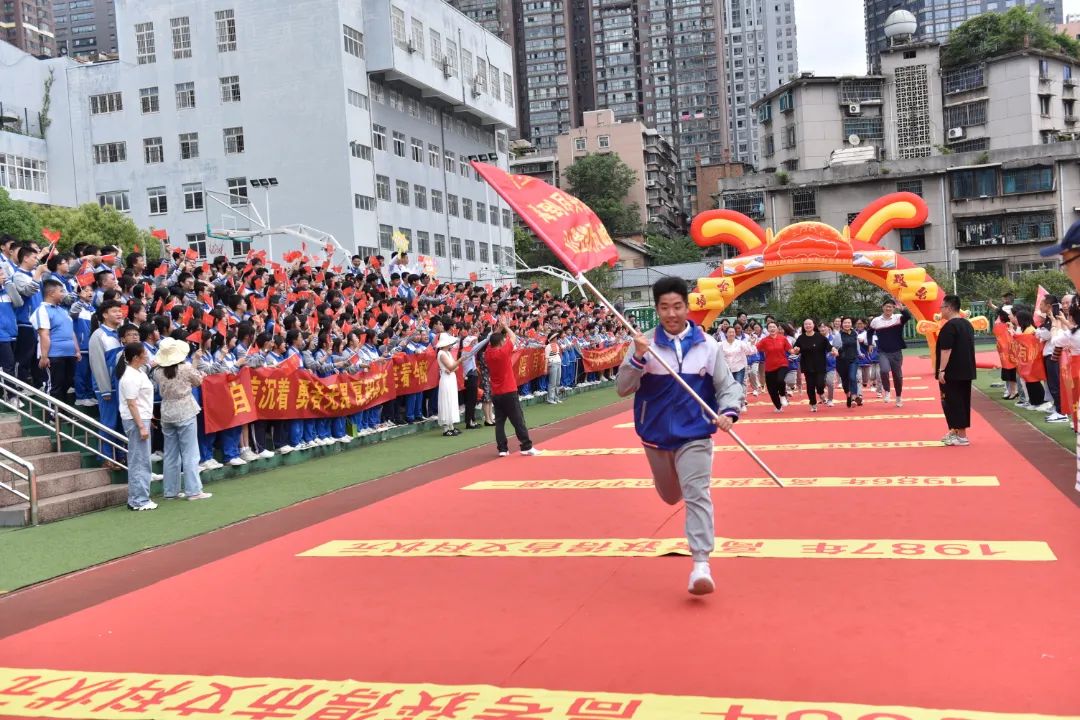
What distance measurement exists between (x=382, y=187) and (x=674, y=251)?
33.4 meters

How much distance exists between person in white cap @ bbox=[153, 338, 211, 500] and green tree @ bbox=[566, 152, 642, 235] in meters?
70.5

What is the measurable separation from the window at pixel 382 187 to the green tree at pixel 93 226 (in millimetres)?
9616

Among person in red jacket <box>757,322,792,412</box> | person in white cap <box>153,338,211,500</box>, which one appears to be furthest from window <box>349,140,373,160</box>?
person in white cap <box>153,338,211,500</box>

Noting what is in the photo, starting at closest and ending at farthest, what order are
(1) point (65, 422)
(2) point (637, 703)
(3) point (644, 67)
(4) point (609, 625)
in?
Result: (2) point (637, 703) → (4) point (609, 625) → (1) point (65, 422) → (3) point (644, 67)

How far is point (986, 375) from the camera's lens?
2494 centimetres

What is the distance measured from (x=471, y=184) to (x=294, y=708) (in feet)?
171

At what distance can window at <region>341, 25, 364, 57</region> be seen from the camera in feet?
139

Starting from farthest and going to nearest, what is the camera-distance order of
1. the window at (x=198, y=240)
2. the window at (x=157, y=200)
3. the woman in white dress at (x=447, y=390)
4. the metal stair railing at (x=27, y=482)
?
the window at (x=157, y=200)
the window at (x=198, y=240)
the woman in white dress at (x=447, y=390)
the metal stair railing at (x=27, y=482)

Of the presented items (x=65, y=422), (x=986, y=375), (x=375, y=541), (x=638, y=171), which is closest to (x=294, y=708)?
(x=375, y=541)

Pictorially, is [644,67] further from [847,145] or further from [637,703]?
[637,703]

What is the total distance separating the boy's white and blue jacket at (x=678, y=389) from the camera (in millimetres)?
5938

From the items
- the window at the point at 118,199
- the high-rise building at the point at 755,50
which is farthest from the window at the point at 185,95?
the high-rise building at the point at 755,50

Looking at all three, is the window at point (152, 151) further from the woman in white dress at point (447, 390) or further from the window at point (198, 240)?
the woman in white dress at point (447, 390)

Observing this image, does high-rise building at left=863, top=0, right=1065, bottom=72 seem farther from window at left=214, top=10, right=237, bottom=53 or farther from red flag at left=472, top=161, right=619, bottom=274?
red flag at left=472, top=161, right=619, bottom=274
